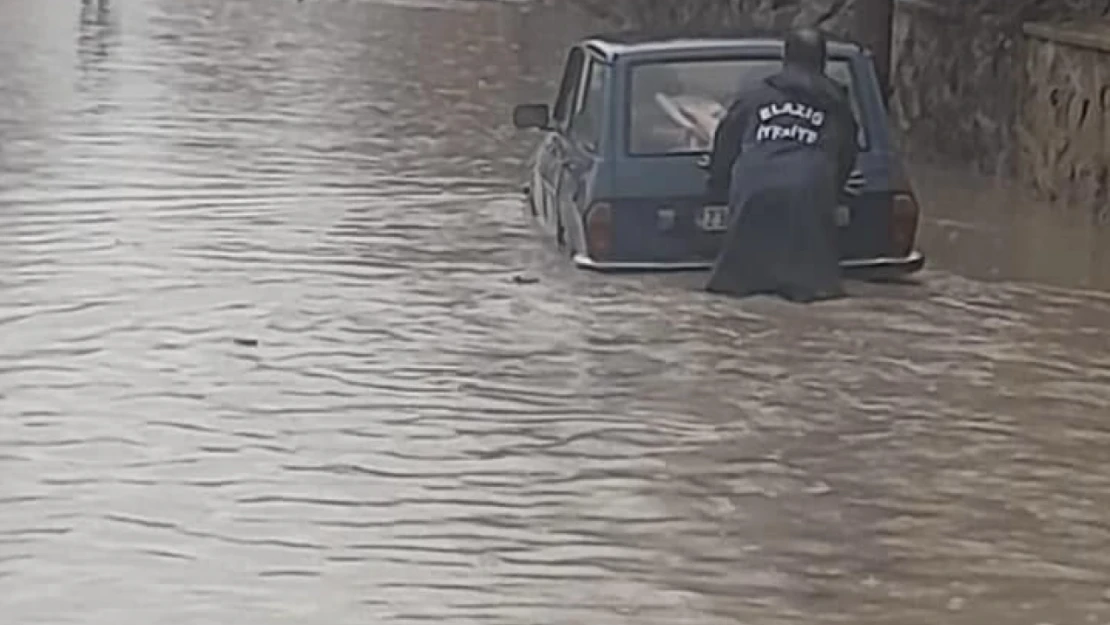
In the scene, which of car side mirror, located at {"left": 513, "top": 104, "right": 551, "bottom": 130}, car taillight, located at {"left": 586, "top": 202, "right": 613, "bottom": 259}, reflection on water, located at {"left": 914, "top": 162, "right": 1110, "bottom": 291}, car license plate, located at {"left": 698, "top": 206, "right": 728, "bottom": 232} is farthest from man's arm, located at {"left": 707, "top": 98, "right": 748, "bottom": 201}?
reflection on water, located at {"left": 914, "top": 162, "right": 1110, "bottom": 291}

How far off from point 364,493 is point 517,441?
3.71 ft

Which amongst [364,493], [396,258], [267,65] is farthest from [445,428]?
[267,65]

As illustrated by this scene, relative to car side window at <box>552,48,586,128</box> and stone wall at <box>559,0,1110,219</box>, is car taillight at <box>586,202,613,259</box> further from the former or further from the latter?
stone wall at <box>559,0,1110,219</box>

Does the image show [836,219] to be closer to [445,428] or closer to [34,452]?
[445,428]

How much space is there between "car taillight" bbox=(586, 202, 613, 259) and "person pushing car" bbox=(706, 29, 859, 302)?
20.7 inches

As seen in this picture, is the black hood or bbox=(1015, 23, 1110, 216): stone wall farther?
bbox=(1015, 23, 1110, 216): stone wall

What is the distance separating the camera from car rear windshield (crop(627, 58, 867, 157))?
13.8 meters

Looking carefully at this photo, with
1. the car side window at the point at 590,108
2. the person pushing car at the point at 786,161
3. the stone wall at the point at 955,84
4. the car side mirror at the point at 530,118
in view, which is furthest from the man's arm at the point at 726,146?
the stone wall at the point at 955,84

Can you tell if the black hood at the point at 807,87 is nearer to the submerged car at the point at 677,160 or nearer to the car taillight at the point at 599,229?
the submerged car at the point at 677,160

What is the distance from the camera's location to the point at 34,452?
1054 centimetres

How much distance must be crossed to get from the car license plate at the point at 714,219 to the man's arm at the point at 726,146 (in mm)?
105

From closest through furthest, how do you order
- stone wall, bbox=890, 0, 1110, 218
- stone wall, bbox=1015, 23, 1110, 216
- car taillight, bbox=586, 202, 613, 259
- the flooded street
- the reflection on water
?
the flooded street < car taillight, bbox=586, 202, 613, 259 < the reflection on water < stone wall, bbox=1015, 23, 1110, 216 < stone wall, bbox=890, 0, 1110, 218

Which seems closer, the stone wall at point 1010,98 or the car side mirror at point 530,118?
the car side mirror at point 530,118

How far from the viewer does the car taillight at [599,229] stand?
13625 mm
